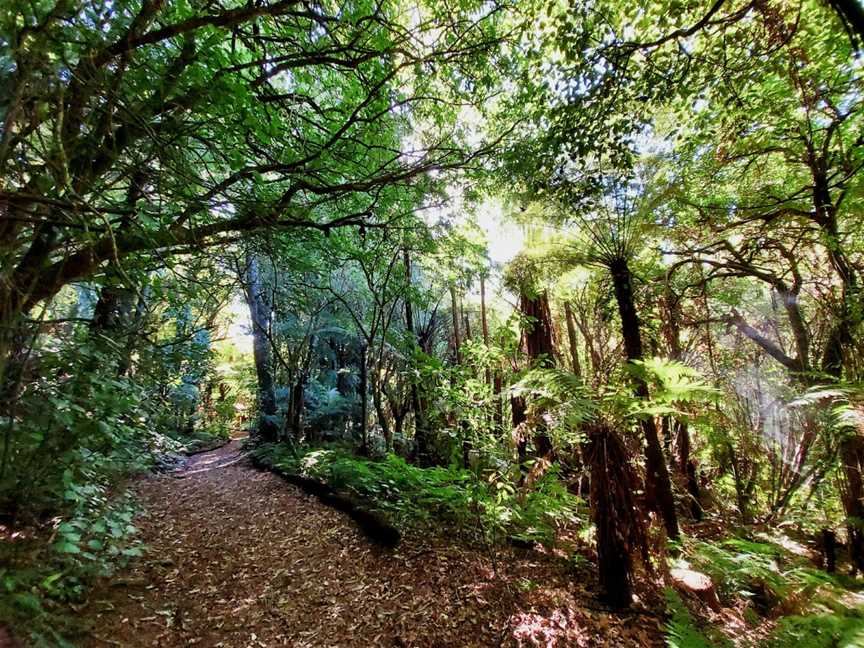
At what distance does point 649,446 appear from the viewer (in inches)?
159

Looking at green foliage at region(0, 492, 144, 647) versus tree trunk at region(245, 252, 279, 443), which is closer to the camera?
green foliage at region(0, 492, 144, 647)

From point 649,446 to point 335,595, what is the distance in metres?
3.54

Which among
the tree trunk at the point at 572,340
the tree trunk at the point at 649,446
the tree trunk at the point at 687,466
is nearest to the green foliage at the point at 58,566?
the tree trunk at the point at 649,446

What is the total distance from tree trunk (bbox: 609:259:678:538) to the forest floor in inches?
60.1

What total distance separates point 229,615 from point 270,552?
0.96 metres

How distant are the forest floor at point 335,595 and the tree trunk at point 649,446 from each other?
5.01 ft

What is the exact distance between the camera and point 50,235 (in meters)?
2.37

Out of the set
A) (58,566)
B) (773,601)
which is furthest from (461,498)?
(58,566)

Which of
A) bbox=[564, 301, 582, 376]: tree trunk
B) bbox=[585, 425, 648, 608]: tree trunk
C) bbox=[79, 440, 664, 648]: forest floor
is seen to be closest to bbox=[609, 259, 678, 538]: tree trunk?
bbox=[585, 425, 648, 608]: tree trunk

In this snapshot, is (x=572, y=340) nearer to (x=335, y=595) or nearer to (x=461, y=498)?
(x=461, y=498)

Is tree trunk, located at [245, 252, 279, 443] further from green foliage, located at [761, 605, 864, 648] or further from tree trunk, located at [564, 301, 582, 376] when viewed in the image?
green foliage, located at [761, 605, 864, 648]

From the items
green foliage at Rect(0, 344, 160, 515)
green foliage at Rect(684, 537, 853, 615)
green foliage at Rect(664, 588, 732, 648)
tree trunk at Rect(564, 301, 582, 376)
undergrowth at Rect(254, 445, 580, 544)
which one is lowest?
green foliage at Rect(684, 537, 853, 615)

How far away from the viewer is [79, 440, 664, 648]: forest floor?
8.36 ft

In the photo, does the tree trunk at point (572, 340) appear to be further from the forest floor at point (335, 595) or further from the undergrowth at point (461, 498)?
the forest floor at point (335, 595)
